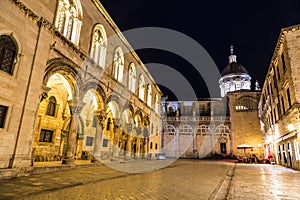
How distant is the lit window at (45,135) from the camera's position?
14.0 m

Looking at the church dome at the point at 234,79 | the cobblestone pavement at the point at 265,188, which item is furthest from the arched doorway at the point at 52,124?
the church dome at the point at 234,79

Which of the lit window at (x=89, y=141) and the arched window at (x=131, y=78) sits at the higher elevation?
the arched window at (x=131, y=78)

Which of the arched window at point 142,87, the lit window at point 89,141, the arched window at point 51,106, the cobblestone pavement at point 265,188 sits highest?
the arched window at point 142,87

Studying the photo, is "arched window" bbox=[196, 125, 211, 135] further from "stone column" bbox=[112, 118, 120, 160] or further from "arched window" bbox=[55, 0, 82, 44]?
"arched window" bbox=[55, 0, 82, 44]

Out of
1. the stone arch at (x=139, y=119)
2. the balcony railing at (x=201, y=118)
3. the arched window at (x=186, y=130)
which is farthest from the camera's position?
the arched window at (x=186, y=130)

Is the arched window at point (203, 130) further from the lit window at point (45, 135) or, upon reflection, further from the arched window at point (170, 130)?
the lit window at point (45, 135)

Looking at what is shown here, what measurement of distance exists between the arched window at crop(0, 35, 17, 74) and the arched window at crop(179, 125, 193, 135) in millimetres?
35242

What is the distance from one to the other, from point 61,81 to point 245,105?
112 ft

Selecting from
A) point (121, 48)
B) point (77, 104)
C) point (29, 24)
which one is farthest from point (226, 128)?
point (29, 24)

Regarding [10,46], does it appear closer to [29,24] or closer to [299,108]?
[29,24]

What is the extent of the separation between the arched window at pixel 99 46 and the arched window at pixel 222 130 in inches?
1192

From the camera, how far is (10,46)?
7.60m

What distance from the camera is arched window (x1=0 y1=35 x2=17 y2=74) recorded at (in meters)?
7.33

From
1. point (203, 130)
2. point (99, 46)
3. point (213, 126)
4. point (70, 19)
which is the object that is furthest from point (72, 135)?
point (213, 126)
